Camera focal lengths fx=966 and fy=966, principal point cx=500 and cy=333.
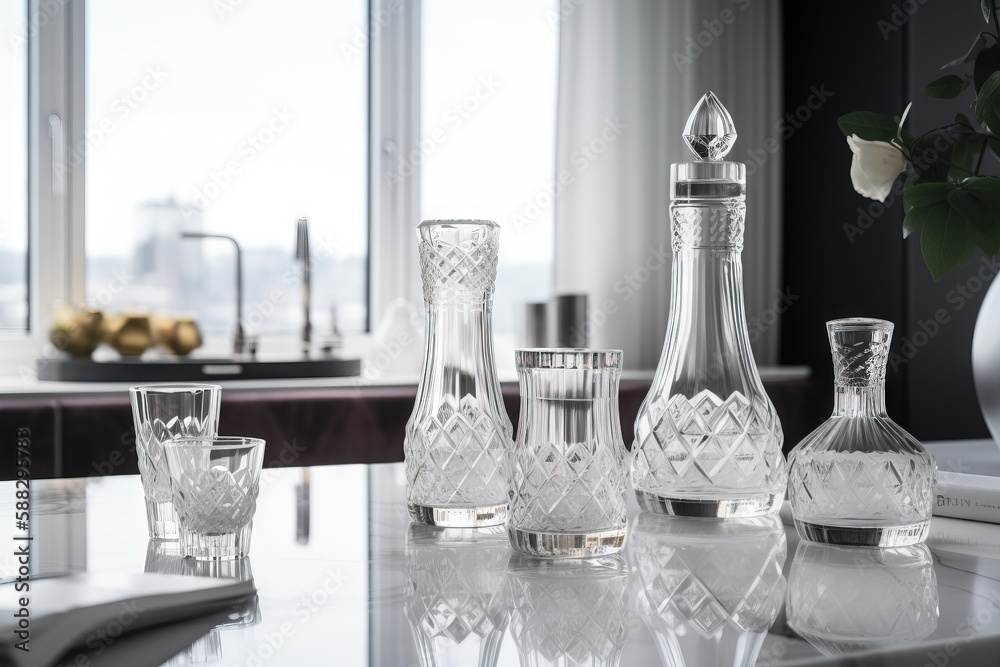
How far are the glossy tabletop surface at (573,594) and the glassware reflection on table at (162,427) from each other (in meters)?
0.02

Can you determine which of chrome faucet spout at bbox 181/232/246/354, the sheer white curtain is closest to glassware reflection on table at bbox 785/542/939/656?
chrome faucet spout at bbox 181/232/246/354

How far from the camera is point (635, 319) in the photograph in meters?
3.04

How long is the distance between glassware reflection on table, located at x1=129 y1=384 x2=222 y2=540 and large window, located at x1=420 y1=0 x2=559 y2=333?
2224mm

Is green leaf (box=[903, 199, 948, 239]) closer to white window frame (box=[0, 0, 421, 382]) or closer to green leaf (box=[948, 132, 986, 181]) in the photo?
green leaf (box=[948, 132, 986, 181])

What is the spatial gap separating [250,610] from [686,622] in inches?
8.2

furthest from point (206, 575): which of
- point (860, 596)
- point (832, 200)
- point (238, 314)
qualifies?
point (832, 200)

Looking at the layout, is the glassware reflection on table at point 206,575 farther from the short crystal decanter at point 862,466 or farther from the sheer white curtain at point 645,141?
the sheer white curtain at point 645,141

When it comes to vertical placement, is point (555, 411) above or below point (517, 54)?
below

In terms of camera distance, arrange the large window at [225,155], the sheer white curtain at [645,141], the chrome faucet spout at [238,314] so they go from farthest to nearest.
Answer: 1. the sheer white curtain at [645,141]
2. the large window at [225,155]
3. the chrome faucet spout at [238,314]

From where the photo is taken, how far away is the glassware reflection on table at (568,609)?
0.41 meters

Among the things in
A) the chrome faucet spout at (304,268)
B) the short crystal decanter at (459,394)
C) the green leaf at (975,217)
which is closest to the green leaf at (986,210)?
the green leaf at (975,217)

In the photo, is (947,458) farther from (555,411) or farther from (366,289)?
(366,289)

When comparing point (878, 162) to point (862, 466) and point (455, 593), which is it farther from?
point (455, 593)

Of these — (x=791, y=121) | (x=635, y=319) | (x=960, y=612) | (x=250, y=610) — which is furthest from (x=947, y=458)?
(x=791, y=121)
